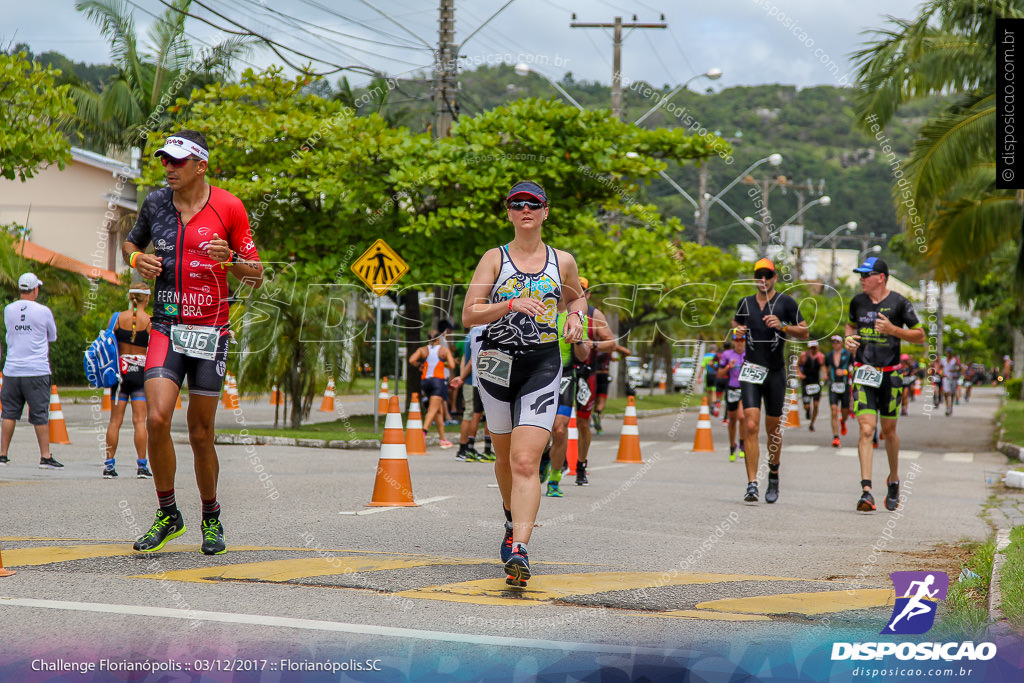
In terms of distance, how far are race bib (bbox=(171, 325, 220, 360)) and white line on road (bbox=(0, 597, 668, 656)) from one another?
160 centimetres

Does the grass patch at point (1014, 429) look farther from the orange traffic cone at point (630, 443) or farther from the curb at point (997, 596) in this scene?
the curb at point (997, 596)

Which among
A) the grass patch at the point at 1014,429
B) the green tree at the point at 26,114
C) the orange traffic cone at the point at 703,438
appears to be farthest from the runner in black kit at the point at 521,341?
the grass patch at the point at 1014,429

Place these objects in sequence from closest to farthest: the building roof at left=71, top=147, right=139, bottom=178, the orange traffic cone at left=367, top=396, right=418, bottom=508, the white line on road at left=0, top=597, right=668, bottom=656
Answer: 1. the white line on road at left=0, top=597, right=668, bottom=656
2. the orange traffic cone at left=367, top=396, right=418, bottom=508
3. the building roof at left=71, top=147, right=139, bottom=178

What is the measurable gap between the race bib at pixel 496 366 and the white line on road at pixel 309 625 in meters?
1.71

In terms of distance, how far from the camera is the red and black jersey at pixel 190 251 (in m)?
5.99

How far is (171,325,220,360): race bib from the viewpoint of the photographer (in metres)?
5.96

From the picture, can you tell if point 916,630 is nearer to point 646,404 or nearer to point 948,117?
point 948,117

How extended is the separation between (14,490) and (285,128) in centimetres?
1183

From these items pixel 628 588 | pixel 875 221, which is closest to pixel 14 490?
pixel 628 588

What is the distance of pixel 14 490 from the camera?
9.34 meters

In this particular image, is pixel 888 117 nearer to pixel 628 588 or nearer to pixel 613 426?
pixel 613 426

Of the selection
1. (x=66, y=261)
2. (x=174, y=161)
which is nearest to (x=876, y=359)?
(x=174, y=161)

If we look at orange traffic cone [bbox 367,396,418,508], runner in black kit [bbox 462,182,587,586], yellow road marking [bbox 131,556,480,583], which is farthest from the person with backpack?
runner in black kit [bbox 462,182,587,586]

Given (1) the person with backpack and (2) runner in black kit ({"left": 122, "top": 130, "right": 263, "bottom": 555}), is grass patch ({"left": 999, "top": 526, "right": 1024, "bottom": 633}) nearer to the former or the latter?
(2) runner in black kit ({"left": 122, "top": 130, "right": 263, "bottom": 555})
